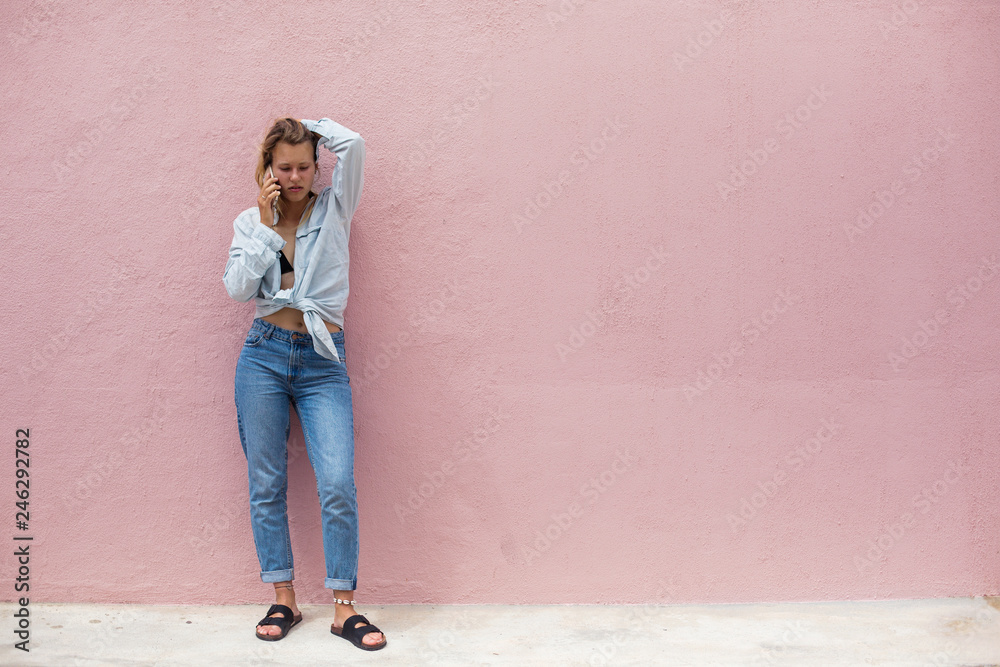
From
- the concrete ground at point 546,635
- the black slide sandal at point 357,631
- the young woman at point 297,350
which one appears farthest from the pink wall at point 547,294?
the black slide sandal at point 357,631

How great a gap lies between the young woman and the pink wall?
0.69 ft

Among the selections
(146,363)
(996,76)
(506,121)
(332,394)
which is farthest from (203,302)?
(996,76)

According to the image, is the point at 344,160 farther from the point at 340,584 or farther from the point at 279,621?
the point at 279,621

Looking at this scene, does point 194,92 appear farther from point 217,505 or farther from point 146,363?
point 217,505

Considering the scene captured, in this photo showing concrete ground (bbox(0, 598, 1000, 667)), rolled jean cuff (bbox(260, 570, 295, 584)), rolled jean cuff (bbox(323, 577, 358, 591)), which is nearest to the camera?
concrete ground (bbox(0, 598, 1000, 667))

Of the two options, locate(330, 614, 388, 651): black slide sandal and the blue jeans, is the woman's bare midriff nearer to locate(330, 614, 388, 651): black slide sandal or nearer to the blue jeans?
the blue jeans

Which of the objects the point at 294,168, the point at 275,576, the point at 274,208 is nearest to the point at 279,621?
the point at 275,576

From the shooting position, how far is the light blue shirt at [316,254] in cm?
281

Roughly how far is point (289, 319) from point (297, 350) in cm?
12

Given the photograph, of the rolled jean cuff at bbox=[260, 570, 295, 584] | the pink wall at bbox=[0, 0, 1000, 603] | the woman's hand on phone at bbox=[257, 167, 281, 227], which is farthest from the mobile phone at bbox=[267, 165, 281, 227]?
the rolled jean cuff at bbox=[260, 570, 295, 584]

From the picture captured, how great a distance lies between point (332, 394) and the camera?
2928mm

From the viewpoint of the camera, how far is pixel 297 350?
2893 mm

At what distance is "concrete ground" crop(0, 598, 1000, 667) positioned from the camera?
2740 millimetres

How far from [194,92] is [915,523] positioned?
338 cm
